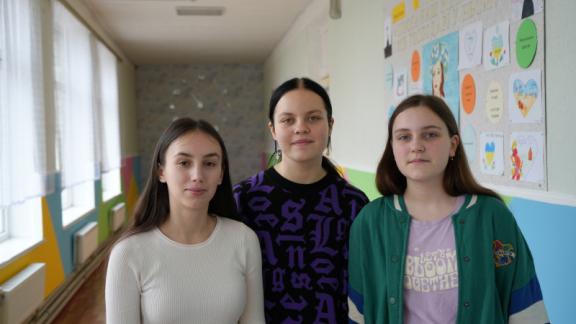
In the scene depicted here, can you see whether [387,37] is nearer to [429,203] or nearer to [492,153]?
[492,153]

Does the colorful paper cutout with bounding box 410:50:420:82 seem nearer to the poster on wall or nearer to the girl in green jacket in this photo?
the poster on wall

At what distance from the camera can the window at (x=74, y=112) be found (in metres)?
4.63

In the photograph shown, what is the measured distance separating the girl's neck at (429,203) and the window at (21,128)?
8.54 feet

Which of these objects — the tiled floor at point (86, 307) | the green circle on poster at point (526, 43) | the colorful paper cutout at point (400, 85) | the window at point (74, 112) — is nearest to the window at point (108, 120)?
the window at point (74, 112)

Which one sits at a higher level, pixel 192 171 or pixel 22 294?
pixel 192 171

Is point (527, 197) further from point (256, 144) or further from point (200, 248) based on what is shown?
point (256, 144)

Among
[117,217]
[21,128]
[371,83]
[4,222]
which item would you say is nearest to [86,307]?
[4,222]

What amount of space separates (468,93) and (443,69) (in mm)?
279

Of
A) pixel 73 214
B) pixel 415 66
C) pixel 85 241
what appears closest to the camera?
pixel 415 66

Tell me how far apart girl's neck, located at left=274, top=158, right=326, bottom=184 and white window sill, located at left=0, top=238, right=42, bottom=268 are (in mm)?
2331

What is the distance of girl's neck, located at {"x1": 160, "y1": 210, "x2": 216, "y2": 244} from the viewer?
57.2 inches

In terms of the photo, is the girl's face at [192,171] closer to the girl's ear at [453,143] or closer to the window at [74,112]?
the girl's ear at [453,143]

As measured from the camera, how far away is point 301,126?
150 cm

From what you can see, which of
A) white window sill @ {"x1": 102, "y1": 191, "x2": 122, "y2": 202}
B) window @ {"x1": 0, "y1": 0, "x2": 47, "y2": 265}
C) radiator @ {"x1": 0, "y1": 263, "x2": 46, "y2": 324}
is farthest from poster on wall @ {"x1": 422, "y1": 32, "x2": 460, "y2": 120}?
white window sill @ {"x1": 102, "y1": 191, "x2": 122, "y2": 202}
